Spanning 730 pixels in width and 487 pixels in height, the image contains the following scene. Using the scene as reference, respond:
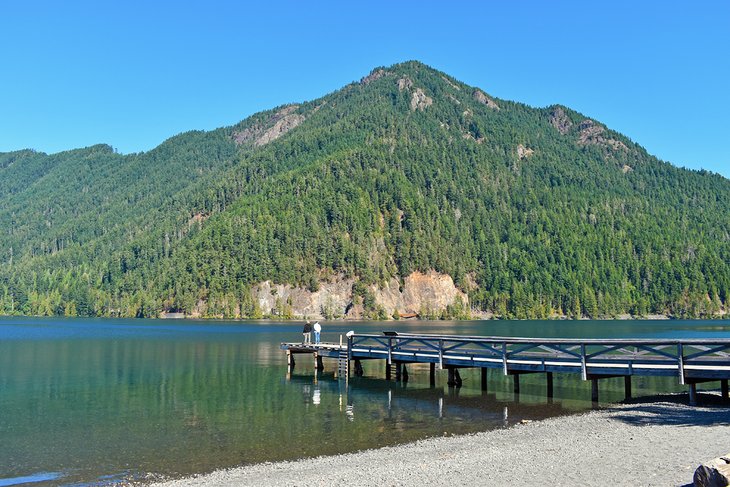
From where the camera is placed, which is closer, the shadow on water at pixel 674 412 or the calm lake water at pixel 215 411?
the calm lake water at pixel 215 411

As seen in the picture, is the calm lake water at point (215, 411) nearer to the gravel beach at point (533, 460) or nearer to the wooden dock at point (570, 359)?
the wooden dock at point (570, 359)

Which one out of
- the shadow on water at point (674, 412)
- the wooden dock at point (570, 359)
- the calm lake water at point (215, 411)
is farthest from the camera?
the wooden dock at point (570, 359)

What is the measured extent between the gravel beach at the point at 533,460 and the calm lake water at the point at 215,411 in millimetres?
2505

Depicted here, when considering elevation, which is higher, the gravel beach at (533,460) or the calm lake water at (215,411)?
the gravel beach at (533,460)

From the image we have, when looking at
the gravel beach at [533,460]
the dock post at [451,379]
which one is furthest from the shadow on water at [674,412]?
the dock post at [451,379]

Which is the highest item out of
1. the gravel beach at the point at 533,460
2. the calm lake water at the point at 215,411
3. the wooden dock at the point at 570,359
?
the wooden dock at the point at 570,359

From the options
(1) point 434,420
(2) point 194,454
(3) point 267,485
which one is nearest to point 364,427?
(1) point 434,420

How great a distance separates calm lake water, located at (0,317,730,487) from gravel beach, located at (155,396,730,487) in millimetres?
2505

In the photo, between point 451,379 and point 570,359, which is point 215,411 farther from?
point 570,359

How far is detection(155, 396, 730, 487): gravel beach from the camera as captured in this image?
21.2 metres

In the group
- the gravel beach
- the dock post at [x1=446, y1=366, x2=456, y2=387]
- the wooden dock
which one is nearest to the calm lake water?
the dock post at [x1=446, y1=366, x2=456, y2=387]

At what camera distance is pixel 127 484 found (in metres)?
23.3

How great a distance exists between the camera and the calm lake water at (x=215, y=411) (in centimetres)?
2708

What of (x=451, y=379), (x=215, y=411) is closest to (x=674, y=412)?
(x=451, y=379)
